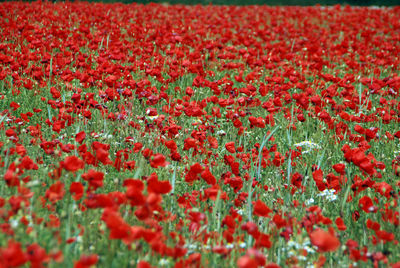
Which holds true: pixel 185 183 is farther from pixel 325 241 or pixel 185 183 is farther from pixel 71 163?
pixel 325 241

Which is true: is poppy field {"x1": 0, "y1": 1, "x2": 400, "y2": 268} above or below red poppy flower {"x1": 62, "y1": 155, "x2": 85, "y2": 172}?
below

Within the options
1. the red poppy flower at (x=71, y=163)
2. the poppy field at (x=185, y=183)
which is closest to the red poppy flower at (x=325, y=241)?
the poppy field at (x=185, y=183)

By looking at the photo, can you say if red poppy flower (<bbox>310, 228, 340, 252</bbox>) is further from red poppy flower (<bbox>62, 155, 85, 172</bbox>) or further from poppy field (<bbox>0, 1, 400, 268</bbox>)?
red poppy flower (<bbox>62, 155, 85, 172</bbox>)

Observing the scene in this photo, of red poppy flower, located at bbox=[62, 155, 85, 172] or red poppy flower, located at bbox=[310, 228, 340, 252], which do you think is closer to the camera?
red poppy flower, located at bbox=[310, 228, 340, 252]

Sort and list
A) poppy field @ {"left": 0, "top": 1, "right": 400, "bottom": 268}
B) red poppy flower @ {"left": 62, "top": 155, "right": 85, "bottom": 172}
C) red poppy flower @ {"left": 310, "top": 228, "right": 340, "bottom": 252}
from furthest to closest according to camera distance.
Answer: red poppy flower @ {"left": 62, "top": 155, "right": 85, "bottom": 172}, poppy field @ {"left": 0, "top": 1, "right": 400, "bottom": 268}, red poppy flower @ {"left": 310, "top": 228, "right": 340, "bottom": 252}

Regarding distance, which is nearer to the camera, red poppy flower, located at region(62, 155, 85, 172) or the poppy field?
the poppy field

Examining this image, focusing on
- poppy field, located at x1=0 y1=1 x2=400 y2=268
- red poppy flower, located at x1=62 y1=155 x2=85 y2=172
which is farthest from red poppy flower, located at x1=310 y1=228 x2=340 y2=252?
red poppy flower, located at x1=62 y1=155 x2=85 y2=172

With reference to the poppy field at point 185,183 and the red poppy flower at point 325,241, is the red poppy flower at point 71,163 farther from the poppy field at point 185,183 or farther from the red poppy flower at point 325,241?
the red poppy flower at point 325,241

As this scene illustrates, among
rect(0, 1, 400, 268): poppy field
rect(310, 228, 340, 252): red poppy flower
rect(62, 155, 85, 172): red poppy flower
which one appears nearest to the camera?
rect(310, 228, 340, 252): red poppy flower

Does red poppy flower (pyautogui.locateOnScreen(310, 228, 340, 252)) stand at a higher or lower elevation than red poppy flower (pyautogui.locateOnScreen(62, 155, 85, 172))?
lower

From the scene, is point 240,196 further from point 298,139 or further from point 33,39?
point 33,39

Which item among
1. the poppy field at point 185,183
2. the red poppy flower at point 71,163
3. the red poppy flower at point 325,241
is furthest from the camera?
the red poppy flower at point 71,163

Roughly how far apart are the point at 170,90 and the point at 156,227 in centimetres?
406

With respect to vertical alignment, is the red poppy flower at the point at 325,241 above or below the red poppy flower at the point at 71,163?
below
